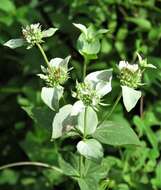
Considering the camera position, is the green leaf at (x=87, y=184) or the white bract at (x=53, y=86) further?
the green leaf at (x=87, y=184)

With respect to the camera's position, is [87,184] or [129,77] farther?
[87,184]

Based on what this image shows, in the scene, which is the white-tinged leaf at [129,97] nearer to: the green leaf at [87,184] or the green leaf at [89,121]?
the green leaf at [89,121]

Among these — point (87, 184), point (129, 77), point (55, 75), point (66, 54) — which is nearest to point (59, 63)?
point (55, 75)

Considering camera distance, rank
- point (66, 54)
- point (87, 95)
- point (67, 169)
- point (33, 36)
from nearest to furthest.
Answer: point (87, 95), point (33, 36), point (67, 169), point (66, 54)

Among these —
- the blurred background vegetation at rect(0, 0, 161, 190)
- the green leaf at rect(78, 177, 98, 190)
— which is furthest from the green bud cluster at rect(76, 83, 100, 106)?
the blurred background vegetation at rect(0, 0, 161, 190)

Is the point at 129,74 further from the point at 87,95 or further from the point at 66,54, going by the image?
the point at 66,54

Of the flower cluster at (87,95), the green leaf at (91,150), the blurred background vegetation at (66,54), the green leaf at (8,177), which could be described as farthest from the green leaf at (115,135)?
the green leaf at (8,177)

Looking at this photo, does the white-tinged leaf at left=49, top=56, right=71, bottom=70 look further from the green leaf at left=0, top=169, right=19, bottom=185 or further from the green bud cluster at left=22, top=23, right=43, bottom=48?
the green leaf at left=0, top=169, right=19, bottom=185

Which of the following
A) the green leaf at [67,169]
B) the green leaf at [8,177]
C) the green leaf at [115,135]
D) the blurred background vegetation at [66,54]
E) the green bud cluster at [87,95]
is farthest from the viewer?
the green leaf at [8,177]
